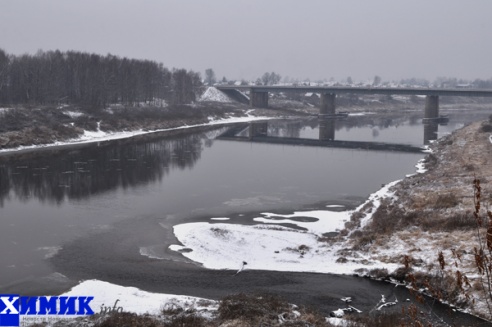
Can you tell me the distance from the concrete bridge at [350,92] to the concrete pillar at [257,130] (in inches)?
1088

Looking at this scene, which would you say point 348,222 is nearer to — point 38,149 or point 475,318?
point 475,318

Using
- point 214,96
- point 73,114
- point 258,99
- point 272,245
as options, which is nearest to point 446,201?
point 272,245

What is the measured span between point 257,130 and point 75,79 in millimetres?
32482

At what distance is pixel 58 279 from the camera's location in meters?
18.3

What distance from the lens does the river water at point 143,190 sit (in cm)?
2181

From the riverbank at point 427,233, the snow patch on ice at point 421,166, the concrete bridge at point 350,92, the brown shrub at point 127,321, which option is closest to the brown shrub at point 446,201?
the riverbank at point 427,233

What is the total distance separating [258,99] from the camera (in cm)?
12562

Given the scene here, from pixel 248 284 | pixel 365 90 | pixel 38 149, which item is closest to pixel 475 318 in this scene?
pixel 248 284

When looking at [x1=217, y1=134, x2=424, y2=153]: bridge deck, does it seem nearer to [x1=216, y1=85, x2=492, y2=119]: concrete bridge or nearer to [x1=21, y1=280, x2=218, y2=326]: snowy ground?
[x1=21, y1=280, x2=218, y2=326]: snowy ground

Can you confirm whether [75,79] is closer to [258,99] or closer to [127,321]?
[258,99]

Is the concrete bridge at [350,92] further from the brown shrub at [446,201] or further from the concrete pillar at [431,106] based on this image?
the brown shrub at [446,201]

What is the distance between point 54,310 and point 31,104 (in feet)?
216

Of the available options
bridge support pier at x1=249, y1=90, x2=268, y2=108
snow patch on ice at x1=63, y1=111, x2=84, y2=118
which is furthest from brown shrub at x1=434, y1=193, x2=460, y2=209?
bridge support pier at x1=249, y1=90, x2=268, y2=108

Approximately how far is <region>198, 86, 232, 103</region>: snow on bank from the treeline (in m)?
26.4
